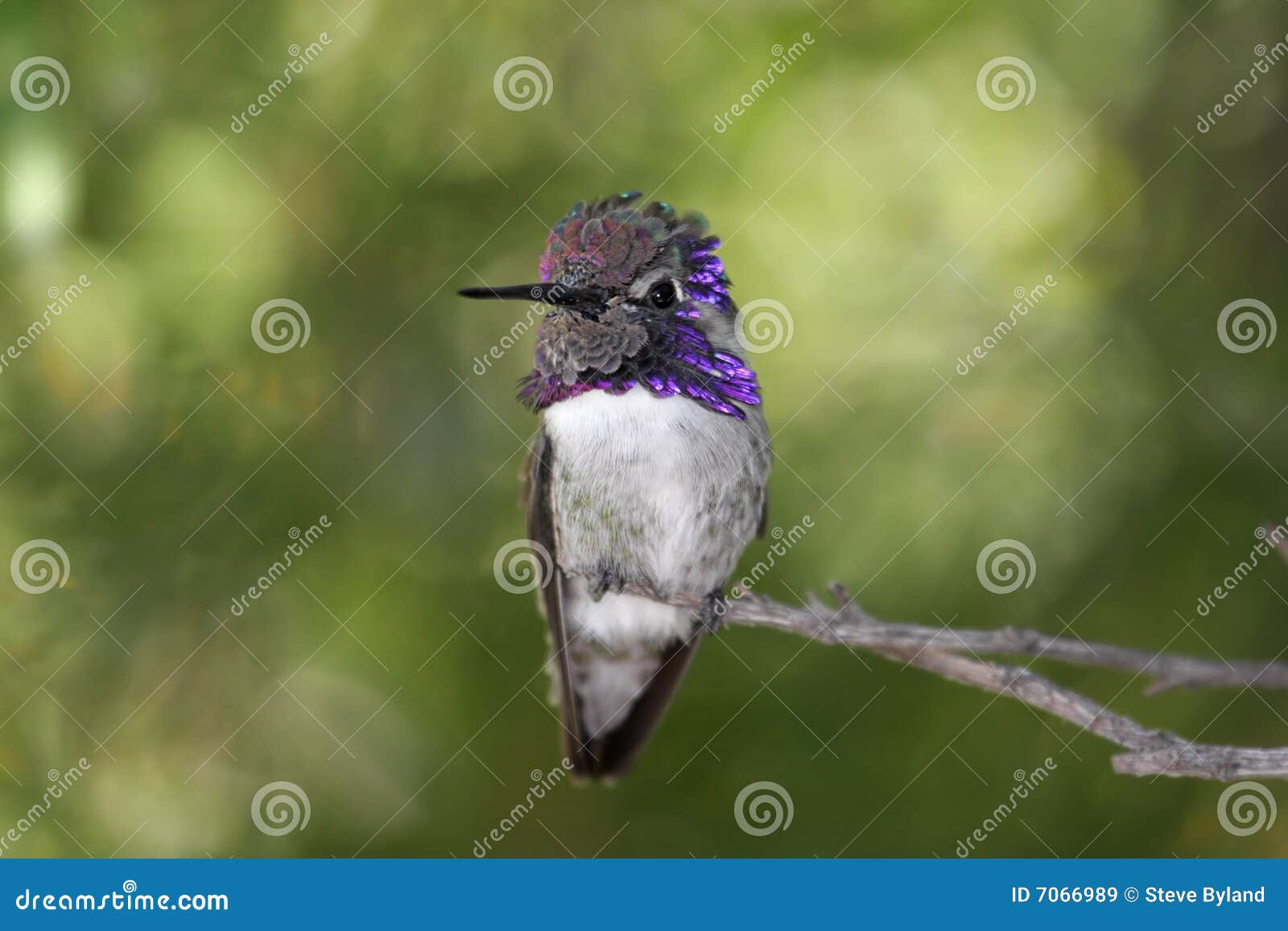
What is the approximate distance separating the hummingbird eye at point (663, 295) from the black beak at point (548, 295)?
0.18 m

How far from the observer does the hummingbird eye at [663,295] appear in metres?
3.79

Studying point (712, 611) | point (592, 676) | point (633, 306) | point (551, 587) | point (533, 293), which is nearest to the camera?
point (533, 293)

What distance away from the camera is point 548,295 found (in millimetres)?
3625

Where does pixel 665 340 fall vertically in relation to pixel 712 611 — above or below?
above

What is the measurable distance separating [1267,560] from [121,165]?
14.2ft

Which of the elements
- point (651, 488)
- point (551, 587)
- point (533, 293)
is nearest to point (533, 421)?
point (551, 587)

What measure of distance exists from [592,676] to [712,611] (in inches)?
40.3

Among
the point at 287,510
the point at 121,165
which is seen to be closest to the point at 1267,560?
the point at 287,510

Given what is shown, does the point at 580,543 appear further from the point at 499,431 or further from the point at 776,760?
the point at 776,760

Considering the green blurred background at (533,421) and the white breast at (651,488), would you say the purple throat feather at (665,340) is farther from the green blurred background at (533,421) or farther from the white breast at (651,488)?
the green blurred background at (533,421)

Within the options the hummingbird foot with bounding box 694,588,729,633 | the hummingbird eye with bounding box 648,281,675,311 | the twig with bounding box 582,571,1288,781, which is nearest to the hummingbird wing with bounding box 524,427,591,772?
the hummingbird foot with bounding box 694,588,729,633

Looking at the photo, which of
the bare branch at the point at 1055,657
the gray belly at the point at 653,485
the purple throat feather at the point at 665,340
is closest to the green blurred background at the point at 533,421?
the gray belly at the point at 653,485

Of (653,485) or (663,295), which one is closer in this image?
(663,295)

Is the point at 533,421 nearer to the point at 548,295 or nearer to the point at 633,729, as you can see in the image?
the point at 548,295
